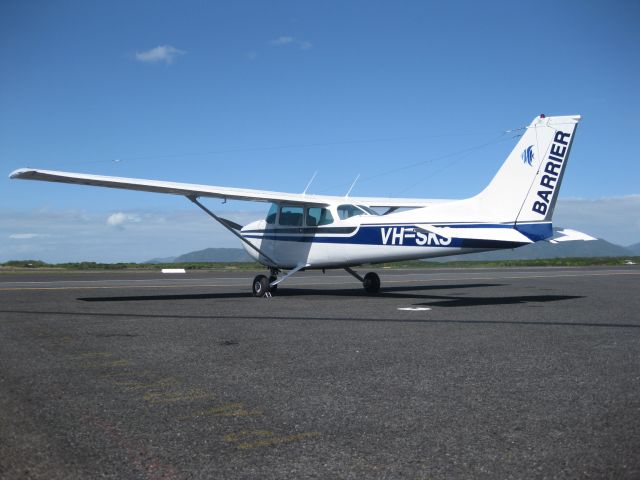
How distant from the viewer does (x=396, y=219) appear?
55.8 feet

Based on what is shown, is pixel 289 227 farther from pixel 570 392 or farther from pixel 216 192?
pixel 570 392

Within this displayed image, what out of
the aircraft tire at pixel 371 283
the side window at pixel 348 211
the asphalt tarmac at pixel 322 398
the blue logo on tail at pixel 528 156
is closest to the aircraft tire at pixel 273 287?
the aircraft tire at pixel 371 283

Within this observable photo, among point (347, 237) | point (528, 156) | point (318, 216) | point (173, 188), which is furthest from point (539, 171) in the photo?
point (173, 188)

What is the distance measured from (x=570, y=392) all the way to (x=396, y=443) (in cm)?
221

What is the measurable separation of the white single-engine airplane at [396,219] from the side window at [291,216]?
0.03 m

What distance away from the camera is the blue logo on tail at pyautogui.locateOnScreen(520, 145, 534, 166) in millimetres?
15102

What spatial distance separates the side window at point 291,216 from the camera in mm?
19688

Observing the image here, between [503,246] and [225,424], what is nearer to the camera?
[225,424]

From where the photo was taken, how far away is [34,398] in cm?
559

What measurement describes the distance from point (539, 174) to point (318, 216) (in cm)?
658

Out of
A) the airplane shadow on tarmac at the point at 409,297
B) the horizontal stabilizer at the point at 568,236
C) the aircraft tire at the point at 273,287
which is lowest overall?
the airplane shadow on tarmac at the point at 409,297

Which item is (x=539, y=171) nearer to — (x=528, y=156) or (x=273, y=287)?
(x=528, y=156)

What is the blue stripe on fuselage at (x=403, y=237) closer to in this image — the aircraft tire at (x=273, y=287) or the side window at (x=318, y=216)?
the side window at (x=318, y=216)

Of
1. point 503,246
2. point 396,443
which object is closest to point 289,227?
point 503,246
